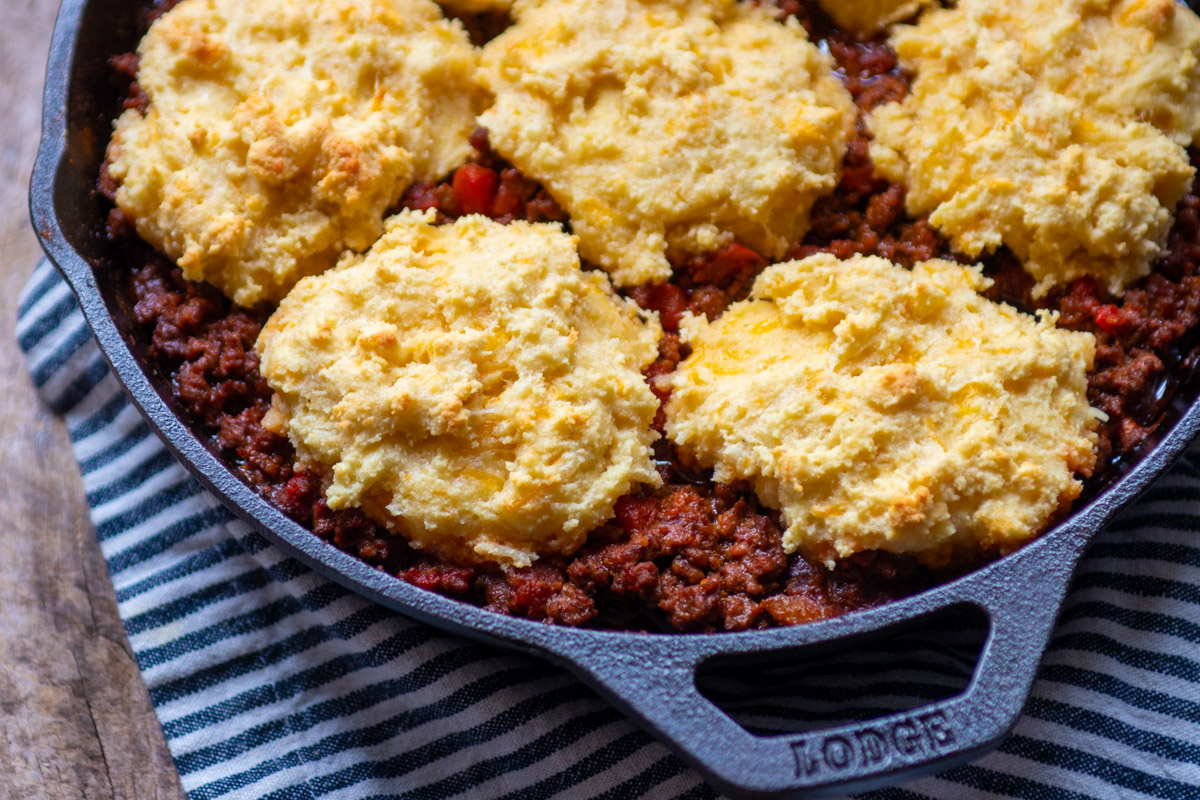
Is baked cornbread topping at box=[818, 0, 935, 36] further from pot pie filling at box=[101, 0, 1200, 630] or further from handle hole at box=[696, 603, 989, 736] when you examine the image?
handle hole at box=[696, 603, 989, 736]

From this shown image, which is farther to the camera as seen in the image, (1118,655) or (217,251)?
(1118,655)

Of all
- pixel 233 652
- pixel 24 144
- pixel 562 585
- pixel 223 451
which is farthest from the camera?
pixel 24 144

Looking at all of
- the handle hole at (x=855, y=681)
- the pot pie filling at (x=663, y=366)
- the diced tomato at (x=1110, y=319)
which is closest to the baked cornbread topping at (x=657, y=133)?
the pot pie filling at (x=663, y=366)

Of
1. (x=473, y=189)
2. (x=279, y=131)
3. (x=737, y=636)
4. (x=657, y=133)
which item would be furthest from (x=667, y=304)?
(x=279, y=131)

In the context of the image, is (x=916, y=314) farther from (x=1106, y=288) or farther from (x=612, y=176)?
(x=612, y=176)

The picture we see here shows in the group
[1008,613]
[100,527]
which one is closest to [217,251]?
[100,527]

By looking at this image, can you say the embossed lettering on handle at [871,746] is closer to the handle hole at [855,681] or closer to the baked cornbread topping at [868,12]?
the handle hole at [855,681]
